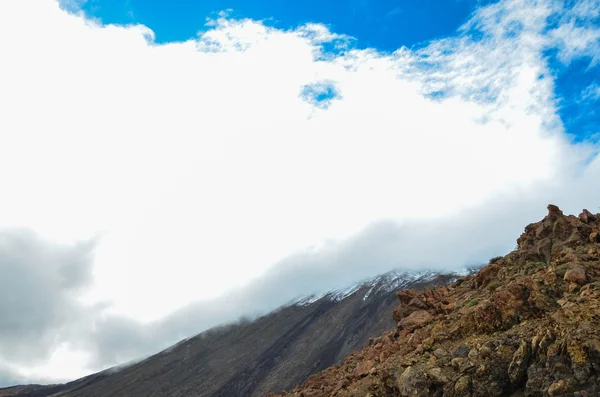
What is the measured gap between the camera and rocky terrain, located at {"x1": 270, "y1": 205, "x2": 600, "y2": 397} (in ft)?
39.3

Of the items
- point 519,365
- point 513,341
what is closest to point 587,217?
point 513,341

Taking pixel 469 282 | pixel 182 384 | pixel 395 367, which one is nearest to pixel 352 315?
pixel 182 384

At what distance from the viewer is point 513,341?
14055 millimetres

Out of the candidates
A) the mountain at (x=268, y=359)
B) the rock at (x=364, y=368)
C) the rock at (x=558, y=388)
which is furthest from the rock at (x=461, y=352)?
the mountain at (x=268, y=359)

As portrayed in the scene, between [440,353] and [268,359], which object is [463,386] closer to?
[440,353]

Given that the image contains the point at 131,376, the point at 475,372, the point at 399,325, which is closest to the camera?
the point at 475,372

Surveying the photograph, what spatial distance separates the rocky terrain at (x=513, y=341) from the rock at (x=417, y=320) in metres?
0.06

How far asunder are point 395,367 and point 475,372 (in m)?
4.10

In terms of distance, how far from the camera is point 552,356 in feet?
40.0

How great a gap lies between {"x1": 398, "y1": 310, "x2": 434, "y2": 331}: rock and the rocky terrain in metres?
0.06

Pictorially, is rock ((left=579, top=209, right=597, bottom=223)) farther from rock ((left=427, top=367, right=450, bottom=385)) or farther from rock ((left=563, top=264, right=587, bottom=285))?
rock ((left=427, top=367, right=450, bottom=385))

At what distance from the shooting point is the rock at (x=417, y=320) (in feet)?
76.2

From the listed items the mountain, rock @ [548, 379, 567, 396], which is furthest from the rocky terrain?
the mountain

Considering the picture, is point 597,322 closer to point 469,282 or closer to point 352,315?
point 469,282
